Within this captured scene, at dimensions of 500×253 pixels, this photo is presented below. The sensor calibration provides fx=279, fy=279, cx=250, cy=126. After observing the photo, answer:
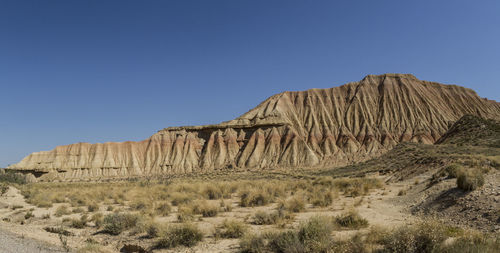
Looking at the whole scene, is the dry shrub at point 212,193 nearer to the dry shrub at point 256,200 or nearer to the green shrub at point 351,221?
the dry shrub at point 256,200

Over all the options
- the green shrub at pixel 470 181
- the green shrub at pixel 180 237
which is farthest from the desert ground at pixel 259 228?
the green shrub at pixel 470 181

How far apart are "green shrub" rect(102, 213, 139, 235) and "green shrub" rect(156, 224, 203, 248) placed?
2.69m

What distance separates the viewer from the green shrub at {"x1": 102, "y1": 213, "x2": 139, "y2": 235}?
10.8 m

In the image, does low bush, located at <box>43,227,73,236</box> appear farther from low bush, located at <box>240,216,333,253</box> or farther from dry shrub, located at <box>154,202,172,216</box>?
low bush, located at <box>240,216,333,253</box>

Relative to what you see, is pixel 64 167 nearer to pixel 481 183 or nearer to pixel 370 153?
pixel 370 153

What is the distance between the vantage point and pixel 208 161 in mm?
70438

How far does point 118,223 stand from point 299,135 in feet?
210

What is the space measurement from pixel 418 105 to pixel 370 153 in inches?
957

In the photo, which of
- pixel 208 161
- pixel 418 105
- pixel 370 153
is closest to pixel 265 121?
pixel 208 161

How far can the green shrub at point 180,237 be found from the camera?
8805 mm

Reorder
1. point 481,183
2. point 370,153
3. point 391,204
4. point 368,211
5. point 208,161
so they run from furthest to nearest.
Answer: point 208,161 → point 370,153 → point 391,204 → point 368,211 → point 481,183

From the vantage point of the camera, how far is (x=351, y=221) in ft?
32.0

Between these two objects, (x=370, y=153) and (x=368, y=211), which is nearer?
(x=368, y=211)

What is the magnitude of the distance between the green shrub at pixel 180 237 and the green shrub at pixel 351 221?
490 cm
